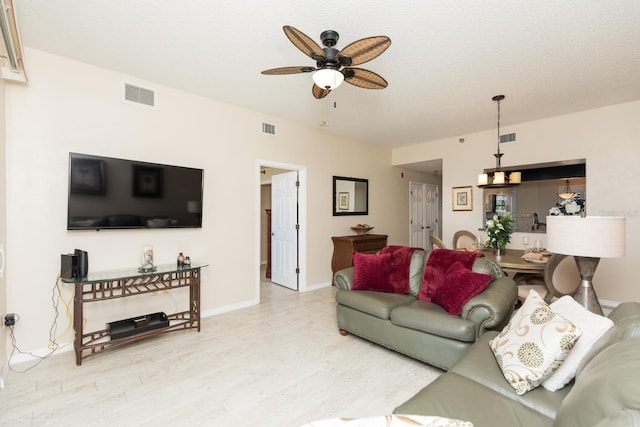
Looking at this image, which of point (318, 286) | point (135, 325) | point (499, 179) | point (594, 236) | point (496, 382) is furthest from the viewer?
point (318, 286)

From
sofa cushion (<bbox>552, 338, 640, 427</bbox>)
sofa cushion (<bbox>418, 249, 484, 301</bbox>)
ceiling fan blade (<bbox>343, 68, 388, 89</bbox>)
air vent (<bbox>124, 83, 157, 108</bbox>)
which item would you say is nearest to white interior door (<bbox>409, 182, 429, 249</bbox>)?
sofa cushion (<bbox>418, 249, 484, 301</bbox>)

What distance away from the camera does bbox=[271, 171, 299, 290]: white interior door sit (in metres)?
4.99

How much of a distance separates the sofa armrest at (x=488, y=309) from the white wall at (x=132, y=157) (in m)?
2.85

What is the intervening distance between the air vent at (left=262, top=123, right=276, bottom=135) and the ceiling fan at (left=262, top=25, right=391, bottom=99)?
2.11 m

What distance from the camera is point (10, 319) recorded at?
2.48 meters

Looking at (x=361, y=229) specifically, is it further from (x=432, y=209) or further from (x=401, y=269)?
(x=432, y=209)

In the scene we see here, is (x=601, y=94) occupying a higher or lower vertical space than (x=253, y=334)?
higher

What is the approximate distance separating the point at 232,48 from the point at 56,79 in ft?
5.47

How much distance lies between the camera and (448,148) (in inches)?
221

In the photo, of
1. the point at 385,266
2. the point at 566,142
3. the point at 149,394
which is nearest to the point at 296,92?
the point at 385,266

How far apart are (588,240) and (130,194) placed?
12.4 ft

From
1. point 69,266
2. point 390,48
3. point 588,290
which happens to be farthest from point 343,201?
point 69,266

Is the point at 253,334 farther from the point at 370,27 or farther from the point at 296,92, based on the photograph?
the point at 370,27

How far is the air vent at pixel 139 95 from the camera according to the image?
312 centimetres
